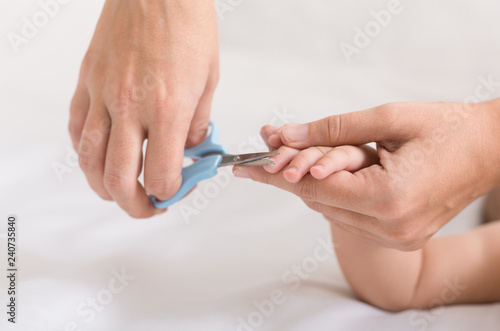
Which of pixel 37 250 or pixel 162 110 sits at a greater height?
pixel 162 110

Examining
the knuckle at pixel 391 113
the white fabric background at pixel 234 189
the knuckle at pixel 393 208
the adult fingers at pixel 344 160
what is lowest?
the white fabric background at pixel 234 189

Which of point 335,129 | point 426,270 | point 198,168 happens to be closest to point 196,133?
point 198,168

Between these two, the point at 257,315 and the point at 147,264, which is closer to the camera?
the point at 257,315

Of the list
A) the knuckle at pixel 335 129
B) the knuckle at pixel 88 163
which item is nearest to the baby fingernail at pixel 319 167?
the knuckle at pixel 335 129

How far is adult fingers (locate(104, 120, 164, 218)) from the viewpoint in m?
1.00

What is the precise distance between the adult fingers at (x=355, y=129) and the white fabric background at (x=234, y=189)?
0.38 m

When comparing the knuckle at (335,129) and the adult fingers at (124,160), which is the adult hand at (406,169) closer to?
the knuckle at (335,129)

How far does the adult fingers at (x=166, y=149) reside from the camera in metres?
1.00

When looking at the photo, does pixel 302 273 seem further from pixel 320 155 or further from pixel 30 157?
pixel 30 157

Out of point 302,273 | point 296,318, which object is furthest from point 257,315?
point 302,273

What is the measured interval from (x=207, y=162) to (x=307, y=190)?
239 mm

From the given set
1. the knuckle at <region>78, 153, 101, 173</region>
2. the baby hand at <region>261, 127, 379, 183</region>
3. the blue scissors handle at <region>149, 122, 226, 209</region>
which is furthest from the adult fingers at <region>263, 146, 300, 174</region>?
the knuckle at <region>78, 153, 101, 173</region>

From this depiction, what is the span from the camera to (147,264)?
128 centimetres

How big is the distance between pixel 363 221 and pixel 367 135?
162 mm
